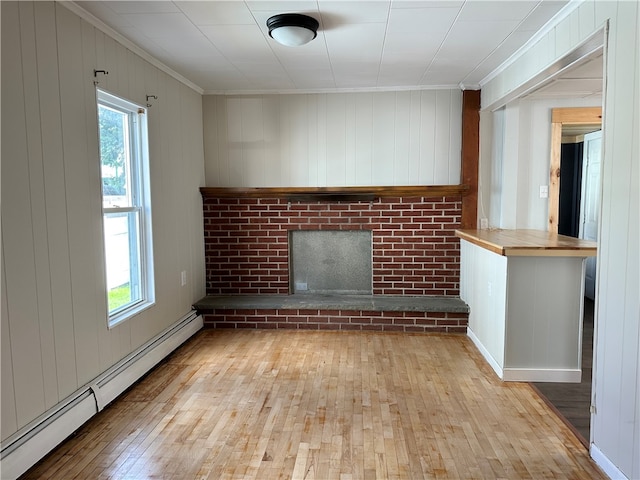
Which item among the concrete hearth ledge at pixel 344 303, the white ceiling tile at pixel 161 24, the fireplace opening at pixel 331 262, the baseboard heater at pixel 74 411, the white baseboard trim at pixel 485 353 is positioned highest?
the white ceiling tile at pixel 161 24

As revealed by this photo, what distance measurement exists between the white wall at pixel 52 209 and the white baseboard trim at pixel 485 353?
2.52 m

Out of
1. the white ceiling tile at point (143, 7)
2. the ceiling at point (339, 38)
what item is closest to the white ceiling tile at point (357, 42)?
the ceiling at point (339, 38)

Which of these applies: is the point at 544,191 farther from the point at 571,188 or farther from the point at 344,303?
the point at 344,303

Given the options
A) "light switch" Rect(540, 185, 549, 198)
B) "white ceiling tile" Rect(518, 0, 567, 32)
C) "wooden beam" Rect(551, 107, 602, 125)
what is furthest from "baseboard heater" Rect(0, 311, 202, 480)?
"wooden beam" Rect(551, 107, 602, 125)

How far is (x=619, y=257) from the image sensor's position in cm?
183

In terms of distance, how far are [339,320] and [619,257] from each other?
263 cm

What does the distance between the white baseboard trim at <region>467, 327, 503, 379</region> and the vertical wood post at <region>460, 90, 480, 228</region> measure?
1.17 meters

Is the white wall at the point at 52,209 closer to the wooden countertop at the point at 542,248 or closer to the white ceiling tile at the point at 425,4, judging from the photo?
the white ceiling tile at the point at 425,4

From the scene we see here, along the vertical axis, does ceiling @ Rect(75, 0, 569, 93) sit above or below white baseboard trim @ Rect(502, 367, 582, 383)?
above

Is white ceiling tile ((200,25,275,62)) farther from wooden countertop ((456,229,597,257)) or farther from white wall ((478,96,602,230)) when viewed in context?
white wall ((478,96,602,230))

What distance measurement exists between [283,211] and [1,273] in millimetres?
2741

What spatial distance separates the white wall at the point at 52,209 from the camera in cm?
191

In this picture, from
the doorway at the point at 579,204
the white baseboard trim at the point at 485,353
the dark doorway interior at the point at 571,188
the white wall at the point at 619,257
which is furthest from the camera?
the dark doorway interior at the point at 571,188

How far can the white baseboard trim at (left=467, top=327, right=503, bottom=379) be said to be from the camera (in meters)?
3.03
